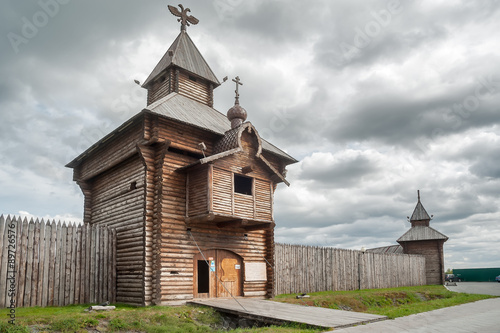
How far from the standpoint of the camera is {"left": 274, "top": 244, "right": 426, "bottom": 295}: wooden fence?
2384 centimetres

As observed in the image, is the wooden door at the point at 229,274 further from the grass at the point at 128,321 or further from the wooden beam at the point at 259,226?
the grass at the point at 128,321

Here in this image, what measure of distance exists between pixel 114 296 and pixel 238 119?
31.9 ft

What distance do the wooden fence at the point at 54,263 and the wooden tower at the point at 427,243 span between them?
31.1 m

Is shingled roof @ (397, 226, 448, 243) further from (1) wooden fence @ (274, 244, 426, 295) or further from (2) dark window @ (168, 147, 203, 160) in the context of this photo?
(2) dark window @ (168, 147, 203, 160)

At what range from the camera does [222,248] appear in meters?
19.1

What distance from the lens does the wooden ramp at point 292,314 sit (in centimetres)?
1225

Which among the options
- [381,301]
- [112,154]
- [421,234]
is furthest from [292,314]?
[421,234]

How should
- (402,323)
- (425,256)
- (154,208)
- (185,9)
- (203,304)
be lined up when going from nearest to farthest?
(402,323) < (203,304) < (154,208) < (185,9) < (425,256)

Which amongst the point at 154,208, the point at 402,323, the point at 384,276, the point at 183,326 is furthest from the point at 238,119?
the point at 384,276

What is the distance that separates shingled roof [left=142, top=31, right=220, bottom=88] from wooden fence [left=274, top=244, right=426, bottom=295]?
10931mm

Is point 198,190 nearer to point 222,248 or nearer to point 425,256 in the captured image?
point 222,248

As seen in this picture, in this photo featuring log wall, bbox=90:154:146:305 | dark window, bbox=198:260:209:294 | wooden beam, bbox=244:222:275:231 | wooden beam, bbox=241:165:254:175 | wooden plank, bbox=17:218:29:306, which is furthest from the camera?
dark window, bbox=198:260:209:294

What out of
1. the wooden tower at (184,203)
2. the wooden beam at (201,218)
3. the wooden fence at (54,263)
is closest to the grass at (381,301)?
the wooden tower at (184,203)

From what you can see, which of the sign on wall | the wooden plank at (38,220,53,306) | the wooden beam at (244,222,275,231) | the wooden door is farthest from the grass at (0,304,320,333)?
the wooden beam at (244,222,275,231)
